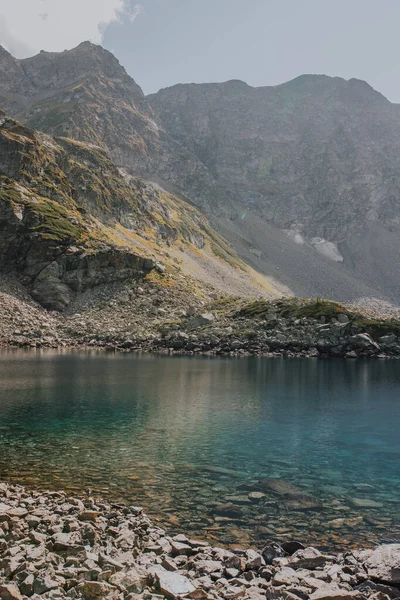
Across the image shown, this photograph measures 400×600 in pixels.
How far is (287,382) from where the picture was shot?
177ft

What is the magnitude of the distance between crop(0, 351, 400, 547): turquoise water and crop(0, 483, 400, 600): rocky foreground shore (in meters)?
1.93

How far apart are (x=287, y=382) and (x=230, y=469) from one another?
108 feet

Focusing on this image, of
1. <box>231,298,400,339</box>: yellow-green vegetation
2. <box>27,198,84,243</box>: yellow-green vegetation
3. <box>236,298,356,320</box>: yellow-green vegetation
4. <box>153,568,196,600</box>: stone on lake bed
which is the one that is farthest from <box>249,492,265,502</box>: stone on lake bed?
<box>27,198,84,243</box>: yellow-green vegetation

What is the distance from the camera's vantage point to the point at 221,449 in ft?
84.4

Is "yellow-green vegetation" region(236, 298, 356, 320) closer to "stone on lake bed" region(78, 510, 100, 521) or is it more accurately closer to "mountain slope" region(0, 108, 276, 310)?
"mountain slope" region(0, 108, 276, 310)

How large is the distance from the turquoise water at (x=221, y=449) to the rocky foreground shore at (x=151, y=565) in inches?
75.9

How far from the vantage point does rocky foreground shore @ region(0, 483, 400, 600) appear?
10.4 meters

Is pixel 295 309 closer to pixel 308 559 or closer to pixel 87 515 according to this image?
pixel 87 515

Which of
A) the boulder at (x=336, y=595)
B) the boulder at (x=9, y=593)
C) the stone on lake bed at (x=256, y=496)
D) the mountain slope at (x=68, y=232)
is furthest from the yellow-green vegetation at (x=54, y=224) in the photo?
the boulder at (x=336, y=595)

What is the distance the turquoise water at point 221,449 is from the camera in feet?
55.6

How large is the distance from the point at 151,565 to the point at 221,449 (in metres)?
13.8

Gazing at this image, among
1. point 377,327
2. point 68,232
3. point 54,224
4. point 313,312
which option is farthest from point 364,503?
point 54,224

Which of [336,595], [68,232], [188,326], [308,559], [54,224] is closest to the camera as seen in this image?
[336,595]

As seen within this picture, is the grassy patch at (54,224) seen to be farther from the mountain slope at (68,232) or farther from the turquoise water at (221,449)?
the turquoise water at (221,449)
